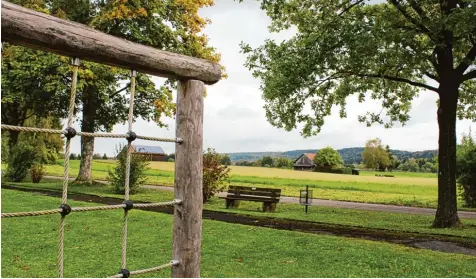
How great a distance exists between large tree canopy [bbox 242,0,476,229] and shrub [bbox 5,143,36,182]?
1467 centimetres

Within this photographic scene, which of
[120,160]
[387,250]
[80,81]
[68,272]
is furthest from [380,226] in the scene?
[80,81]

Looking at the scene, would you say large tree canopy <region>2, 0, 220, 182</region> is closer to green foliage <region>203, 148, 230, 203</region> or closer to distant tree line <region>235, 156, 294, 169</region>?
green foliage <region>203, 148, 230, 203</region>

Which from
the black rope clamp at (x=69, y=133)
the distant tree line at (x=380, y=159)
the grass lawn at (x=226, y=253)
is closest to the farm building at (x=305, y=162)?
the distant tree line at (x=380, y=159)

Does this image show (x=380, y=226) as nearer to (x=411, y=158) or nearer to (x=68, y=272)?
(x=68, y=272)

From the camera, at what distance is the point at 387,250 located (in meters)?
9.98

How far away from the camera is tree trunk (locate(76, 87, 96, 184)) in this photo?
26.7m

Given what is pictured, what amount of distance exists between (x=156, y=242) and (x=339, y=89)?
1212 centimetres

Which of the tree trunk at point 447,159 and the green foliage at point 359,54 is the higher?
the green foliage at point 359,54

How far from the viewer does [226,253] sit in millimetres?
8914

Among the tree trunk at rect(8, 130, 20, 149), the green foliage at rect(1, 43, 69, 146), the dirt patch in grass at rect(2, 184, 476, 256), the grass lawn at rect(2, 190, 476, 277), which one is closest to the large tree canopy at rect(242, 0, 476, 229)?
the dirt patch in grass at rect(2, 184, 476, 256)

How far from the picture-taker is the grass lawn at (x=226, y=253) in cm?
757

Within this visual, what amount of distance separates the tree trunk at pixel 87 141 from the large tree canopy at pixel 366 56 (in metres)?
11.9

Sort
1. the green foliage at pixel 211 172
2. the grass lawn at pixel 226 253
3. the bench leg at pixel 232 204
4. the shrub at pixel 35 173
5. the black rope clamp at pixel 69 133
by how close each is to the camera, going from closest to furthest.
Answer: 1. the black rope clamp at pixel 69 133
2. the grass lawn at pixel 226 253
3. the bench leg at pixel 232 204
4. the green foliage at pixel 211 172
5. the shrub at pixel 35 173

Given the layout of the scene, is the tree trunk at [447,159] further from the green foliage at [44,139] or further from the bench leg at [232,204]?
the green foliage at [44,139]
